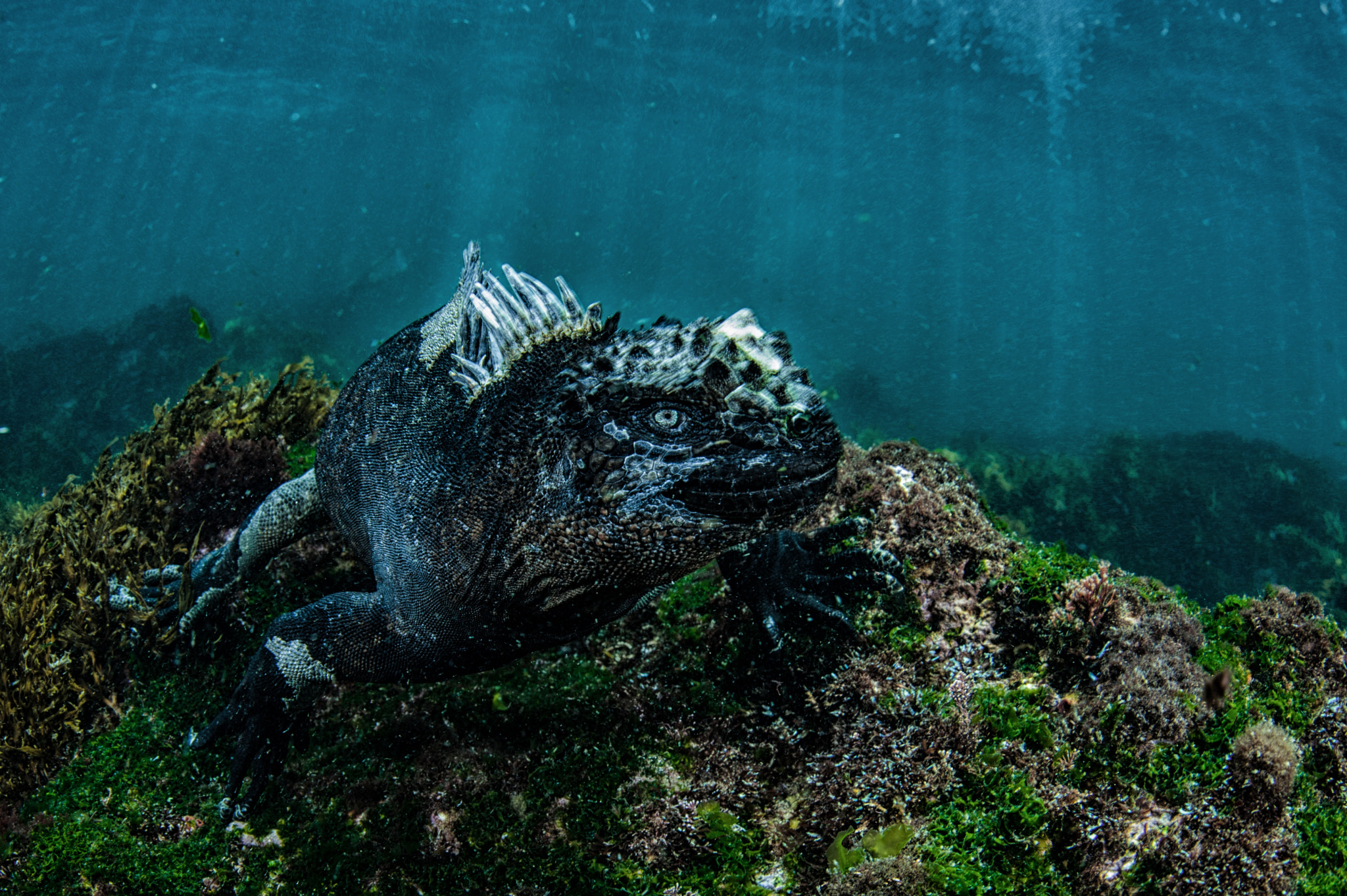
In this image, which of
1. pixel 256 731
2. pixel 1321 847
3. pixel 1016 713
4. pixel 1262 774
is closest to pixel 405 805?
pixel 256 731

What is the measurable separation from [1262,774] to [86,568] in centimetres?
605

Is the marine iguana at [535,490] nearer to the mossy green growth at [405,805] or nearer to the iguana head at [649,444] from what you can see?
the iguana head at [649,444]

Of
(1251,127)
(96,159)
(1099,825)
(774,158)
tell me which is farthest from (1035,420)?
(96,159)

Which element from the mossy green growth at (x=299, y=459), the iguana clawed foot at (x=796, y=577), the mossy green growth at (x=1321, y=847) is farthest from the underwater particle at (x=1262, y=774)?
the mossy green growth at (x=299, y=459)

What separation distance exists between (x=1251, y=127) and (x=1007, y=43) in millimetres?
16034

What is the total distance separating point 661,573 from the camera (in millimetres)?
2041

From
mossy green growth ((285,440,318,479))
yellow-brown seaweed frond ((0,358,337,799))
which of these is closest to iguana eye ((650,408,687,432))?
yellow-brown seaweed frond ((0,358,337,799))

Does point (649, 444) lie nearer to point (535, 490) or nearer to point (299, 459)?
point (535, 490)

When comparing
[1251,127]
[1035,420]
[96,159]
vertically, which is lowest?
[1035,420]

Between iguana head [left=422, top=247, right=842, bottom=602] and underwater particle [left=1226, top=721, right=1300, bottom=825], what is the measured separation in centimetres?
194

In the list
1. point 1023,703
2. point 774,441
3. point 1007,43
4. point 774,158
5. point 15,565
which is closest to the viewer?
point 774,441

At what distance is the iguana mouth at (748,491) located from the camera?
185cm

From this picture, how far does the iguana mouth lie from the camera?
6.06 feet

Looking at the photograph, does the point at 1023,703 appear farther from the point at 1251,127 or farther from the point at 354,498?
the point at 1251,127
